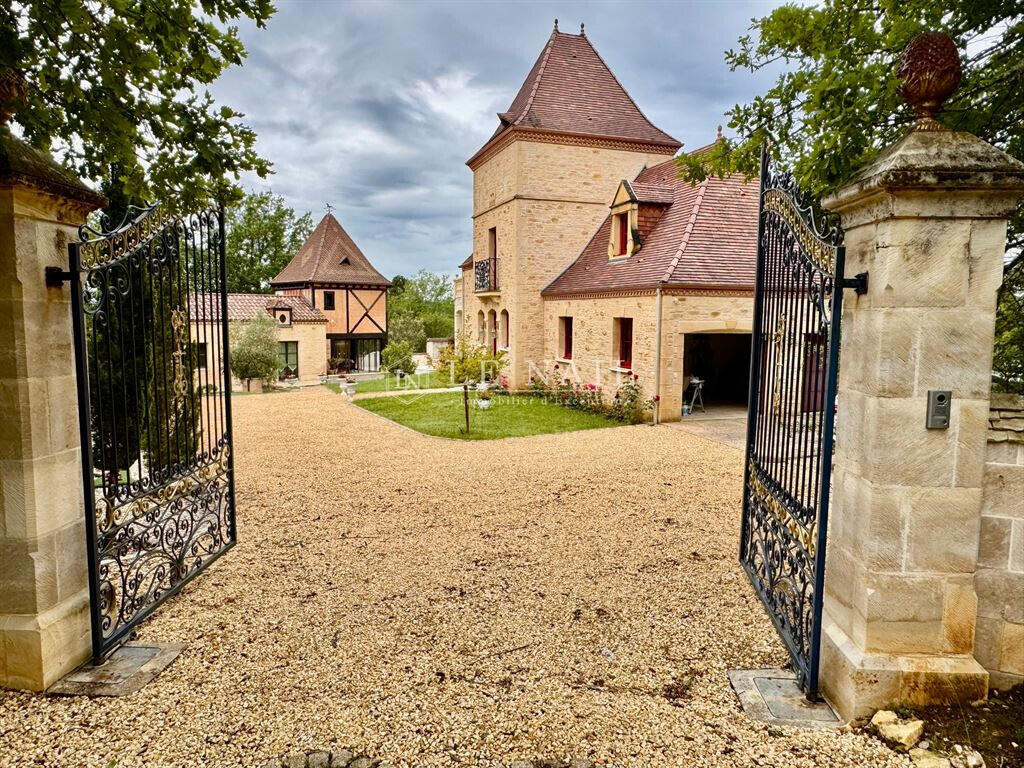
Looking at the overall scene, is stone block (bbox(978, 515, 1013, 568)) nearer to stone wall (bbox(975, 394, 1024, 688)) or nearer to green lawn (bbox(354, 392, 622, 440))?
stone wall (bbox(975, 394, 1024, 688))

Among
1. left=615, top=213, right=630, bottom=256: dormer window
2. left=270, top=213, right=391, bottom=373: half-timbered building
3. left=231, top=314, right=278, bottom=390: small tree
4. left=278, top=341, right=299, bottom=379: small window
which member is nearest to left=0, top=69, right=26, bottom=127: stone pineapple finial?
left=615, top=213, right=630, bottom=256: dormer window

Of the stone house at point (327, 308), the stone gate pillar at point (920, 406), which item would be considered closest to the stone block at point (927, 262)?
the stone gate pillar at point (920, 406)

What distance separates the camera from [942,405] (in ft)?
9.99

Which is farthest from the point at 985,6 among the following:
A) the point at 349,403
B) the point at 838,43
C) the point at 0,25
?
the point at 349,403

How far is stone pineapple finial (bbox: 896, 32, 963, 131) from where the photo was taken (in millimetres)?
3027

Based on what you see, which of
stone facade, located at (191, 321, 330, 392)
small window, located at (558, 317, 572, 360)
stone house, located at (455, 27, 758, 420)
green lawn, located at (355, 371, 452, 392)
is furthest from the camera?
stone facade, located at (191, 321, 330, 392)

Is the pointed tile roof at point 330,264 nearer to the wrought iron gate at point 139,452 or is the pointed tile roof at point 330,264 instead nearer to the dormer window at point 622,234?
the dormer window at point 622,234

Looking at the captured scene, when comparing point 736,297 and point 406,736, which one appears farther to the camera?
point 736,297

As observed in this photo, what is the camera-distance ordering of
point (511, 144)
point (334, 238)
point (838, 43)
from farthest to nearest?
1. point (334, 238)
2. point (511, 144)
3. point (838, 43)

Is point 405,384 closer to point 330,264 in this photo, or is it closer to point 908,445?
point 330,264

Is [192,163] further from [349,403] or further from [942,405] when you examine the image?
[349,403]

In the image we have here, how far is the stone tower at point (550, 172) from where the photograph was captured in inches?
709

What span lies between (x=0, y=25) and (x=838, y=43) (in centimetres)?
→ 588

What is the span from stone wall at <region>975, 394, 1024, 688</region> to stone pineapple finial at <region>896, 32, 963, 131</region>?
1.50 metres
